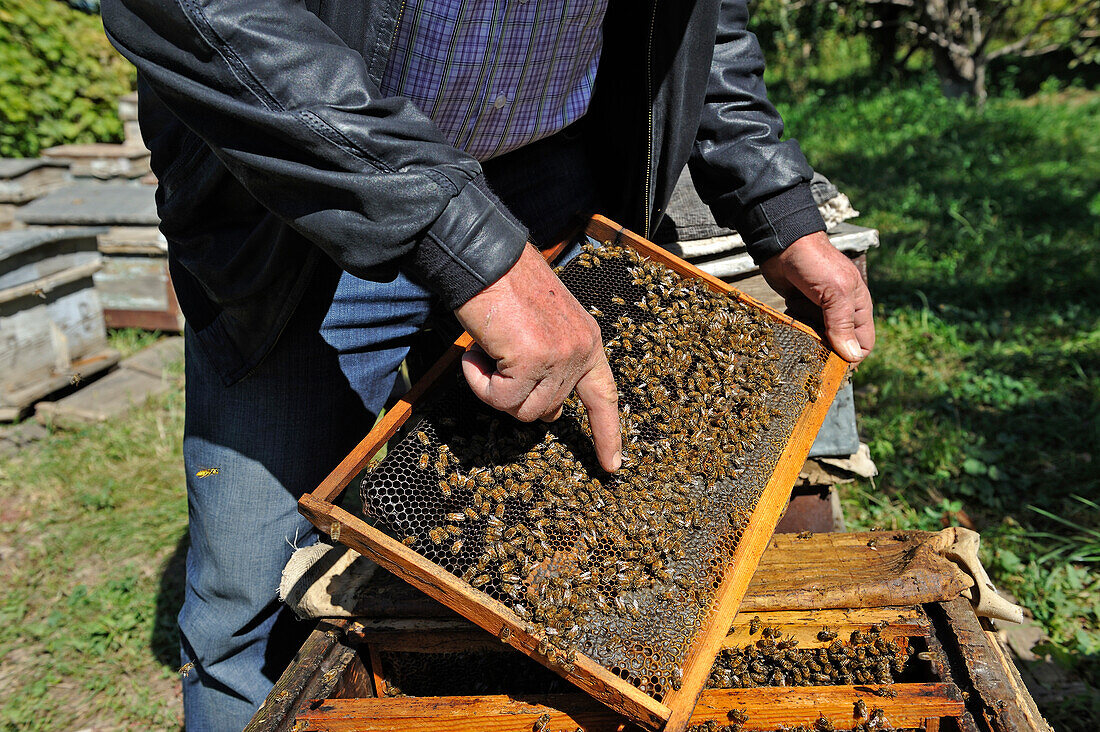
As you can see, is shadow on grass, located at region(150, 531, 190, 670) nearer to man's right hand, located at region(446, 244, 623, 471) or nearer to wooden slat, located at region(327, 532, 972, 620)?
wooden slat, located at region(327, 532, 972, 620)

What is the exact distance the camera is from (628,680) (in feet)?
5.29

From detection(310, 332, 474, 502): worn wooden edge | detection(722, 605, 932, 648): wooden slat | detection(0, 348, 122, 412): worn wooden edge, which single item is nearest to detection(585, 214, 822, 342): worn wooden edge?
detection(310, 332, 474, 502): worn wooden edge

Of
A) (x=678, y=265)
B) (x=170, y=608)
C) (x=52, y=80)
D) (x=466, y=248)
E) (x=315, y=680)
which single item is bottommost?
(x=170, y=608)

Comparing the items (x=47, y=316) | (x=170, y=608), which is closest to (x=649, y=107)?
(x=170, y=608)

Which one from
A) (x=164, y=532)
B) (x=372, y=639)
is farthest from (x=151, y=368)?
(x=372, y=639)

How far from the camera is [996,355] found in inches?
203

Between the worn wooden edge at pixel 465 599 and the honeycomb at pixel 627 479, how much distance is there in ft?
0.12

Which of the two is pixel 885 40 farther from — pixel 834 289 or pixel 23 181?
pixel 834 289

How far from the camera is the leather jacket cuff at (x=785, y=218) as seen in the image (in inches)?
97.8

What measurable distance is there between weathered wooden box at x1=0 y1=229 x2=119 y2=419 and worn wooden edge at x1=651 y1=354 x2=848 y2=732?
459 cm

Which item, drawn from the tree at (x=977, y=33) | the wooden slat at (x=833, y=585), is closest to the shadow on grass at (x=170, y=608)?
the wooden slat at (x=833, y=585)

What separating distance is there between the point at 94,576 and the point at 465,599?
10.8 feet

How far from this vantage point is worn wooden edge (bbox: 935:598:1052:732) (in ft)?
5.69

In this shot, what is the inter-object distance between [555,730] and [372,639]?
57 centimetres
